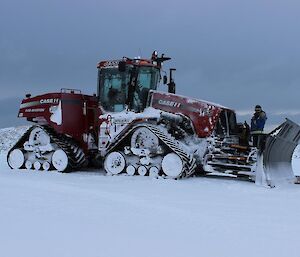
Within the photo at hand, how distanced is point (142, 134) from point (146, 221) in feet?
19.2

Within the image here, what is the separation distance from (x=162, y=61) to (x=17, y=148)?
4.76 m

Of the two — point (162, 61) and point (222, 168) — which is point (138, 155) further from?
point (162, 61)

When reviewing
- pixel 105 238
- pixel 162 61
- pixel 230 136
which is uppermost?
pixel 162 61

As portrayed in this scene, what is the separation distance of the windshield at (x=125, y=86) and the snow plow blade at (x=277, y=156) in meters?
3.39

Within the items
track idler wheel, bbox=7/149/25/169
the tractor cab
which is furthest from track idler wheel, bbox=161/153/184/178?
track idler wheel, bbox=7/149/25/169


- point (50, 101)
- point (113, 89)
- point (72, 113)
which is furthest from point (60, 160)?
point (113, 89)

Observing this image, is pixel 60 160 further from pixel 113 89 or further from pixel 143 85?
pixel 143 85

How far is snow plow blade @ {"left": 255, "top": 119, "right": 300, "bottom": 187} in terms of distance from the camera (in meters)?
10.8

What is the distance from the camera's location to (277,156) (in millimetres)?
11820

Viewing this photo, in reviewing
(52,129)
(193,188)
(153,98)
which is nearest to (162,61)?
(153,98)

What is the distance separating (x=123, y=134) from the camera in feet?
40.1

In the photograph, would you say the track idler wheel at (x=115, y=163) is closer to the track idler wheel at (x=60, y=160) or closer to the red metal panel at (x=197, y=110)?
the track idler wheel at (x=60, y=160)

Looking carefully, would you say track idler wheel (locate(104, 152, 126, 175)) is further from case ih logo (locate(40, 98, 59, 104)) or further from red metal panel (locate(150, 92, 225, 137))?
case ih logo (locate(40, 98, 59, 104))

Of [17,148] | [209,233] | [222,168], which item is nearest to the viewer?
[209,233]
